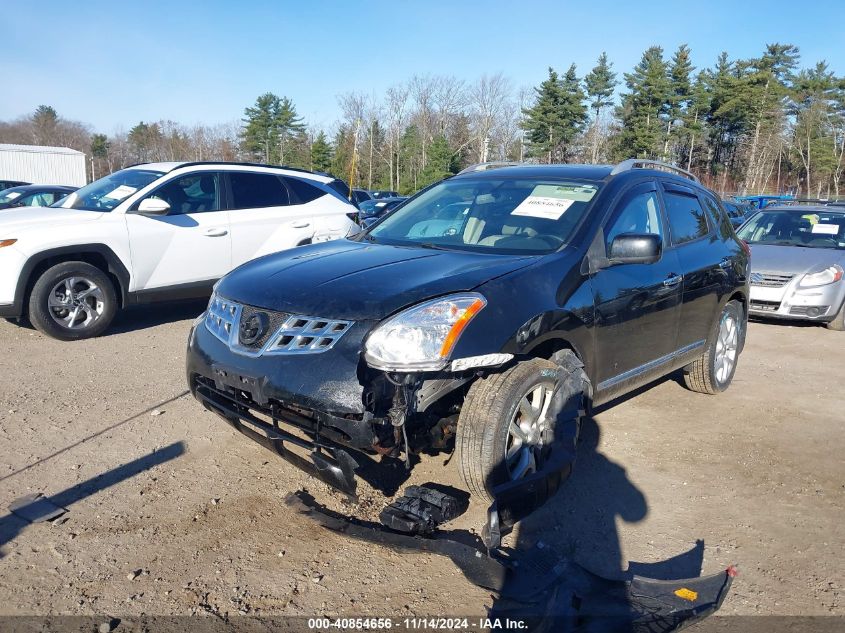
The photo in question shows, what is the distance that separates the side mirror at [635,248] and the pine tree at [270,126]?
60.5 m

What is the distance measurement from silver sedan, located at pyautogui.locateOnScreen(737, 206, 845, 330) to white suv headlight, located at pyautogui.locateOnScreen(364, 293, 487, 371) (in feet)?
24.0

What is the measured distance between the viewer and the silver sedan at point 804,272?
8867 mm

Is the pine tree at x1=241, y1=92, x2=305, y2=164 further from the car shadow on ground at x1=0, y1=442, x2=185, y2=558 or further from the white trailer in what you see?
the car shadow on ground at x1=0, y1=442, x2=185, y2=558

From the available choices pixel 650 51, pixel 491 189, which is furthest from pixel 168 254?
pixel 650 51

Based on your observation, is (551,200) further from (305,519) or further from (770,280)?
(770,280)

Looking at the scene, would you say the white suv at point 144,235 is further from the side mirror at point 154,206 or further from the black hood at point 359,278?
the black hood at point 359,278

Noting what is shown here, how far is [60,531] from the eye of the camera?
3.21m

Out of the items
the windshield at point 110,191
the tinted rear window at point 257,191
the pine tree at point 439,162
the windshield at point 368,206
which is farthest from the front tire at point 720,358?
the pine tree at point 439,162

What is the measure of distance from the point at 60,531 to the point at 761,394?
17.8 feet

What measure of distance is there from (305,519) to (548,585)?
1264 millimetres

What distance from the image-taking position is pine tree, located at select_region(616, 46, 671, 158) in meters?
51.8

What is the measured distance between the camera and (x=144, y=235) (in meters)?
7.00

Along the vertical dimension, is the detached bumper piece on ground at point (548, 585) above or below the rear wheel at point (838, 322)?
above

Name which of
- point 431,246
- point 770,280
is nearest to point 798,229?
point 770,280
